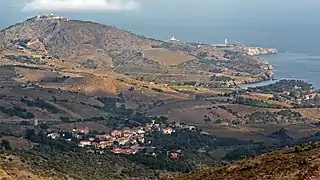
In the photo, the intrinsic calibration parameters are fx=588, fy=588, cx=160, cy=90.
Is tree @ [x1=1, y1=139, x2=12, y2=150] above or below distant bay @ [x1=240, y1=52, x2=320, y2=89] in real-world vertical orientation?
below

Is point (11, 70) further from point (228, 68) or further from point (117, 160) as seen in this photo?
point (117, 160)

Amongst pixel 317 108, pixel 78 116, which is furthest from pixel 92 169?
pixel 317 108

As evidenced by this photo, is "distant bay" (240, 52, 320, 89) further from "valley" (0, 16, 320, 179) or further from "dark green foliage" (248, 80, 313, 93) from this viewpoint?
"dark green foliage" (248, 80, 313, 93)

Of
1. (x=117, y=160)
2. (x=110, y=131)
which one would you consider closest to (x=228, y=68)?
(x=110, y=131)

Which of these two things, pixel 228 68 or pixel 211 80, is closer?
pixel 211 80

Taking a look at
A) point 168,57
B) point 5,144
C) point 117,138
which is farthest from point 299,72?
point 5,144

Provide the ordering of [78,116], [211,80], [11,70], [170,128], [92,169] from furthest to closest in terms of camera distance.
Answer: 1. [211,80]
2. [11,70]
3. [78,116]
4. [170,128]
5. [92,169]

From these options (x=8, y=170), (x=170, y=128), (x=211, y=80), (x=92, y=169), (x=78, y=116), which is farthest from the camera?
(x=211, y=80)

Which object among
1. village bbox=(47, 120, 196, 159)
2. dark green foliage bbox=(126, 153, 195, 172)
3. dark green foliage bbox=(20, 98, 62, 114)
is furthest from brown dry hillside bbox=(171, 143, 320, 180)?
dark green foliage bbox=(20, 98, 62, 114)
